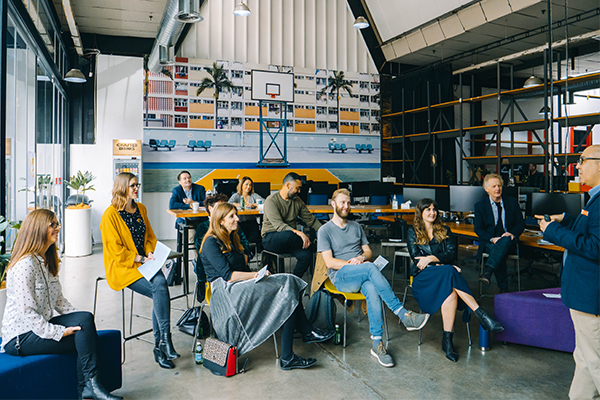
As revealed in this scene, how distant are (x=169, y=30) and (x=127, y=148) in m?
2.73

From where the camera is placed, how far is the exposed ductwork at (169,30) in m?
5.55

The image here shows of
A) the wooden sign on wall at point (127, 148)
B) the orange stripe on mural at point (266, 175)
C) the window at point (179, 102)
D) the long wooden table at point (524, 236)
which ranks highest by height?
the window at point (179, 102)

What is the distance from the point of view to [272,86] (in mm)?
10141

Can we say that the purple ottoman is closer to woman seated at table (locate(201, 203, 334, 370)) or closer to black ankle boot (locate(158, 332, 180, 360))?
woman seated at table (locate(201, 203, 334, 370))

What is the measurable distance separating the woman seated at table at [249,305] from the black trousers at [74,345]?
2.87 ft

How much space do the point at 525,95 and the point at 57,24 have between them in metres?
8.55

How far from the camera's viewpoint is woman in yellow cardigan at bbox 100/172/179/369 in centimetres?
319

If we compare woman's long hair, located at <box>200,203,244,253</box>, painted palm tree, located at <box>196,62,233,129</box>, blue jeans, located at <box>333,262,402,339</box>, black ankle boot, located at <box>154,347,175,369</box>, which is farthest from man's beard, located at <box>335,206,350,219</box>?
painted palm tree, located at <box>196,62,233,129</box>

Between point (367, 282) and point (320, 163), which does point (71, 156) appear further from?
point (367, 282)

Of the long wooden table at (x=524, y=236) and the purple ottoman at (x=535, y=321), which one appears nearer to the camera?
the purple ottoman at (x=535, y=321)

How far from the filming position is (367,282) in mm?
3402

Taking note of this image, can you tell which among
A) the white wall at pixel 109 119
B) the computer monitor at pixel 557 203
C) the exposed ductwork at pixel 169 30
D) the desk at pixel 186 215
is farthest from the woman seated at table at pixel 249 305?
the white wall at pixel 109 119

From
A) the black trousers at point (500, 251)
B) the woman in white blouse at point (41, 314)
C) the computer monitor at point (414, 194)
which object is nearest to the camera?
the woman in white blouse at point (41, 314)

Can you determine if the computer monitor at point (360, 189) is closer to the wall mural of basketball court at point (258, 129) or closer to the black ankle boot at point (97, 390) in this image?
the wall mural of basketball court at point (258, 129)
